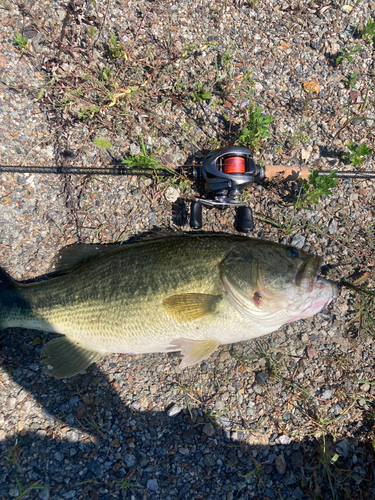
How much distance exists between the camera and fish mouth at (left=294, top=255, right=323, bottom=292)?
7.80 feet

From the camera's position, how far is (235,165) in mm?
2584

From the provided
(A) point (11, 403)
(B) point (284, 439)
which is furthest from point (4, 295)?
(B) point (284, 439)

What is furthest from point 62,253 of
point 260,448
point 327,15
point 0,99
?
point 327,15

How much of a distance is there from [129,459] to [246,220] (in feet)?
8.17

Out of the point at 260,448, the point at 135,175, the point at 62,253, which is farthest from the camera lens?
the point at 135,175

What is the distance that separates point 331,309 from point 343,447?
1.28 m

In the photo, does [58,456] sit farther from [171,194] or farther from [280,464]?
[171,194]

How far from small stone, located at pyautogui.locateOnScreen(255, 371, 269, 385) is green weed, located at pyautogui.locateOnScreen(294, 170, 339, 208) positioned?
174 cm

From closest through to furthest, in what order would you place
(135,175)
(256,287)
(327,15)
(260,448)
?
(256,287)
(260,448)
(135,175)
(327,15)

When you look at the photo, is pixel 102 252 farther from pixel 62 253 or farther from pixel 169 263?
pixel 169 263

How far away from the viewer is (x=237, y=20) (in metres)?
3.22

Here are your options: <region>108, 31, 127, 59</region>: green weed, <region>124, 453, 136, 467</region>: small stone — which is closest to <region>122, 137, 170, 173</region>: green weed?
<region>108, 31, 127, 59</region>: green weed

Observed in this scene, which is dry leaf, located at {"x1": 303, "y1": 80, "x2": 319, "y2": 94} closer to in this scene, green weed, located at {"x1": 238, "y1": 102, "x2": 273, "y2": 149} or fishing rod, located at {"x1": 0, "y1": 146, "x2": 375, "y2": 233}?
green weed, located at {"x1": 238, "y1": 102, "x2": 273, "y2": 149}

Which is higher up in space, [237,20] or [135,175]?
[237,20]
